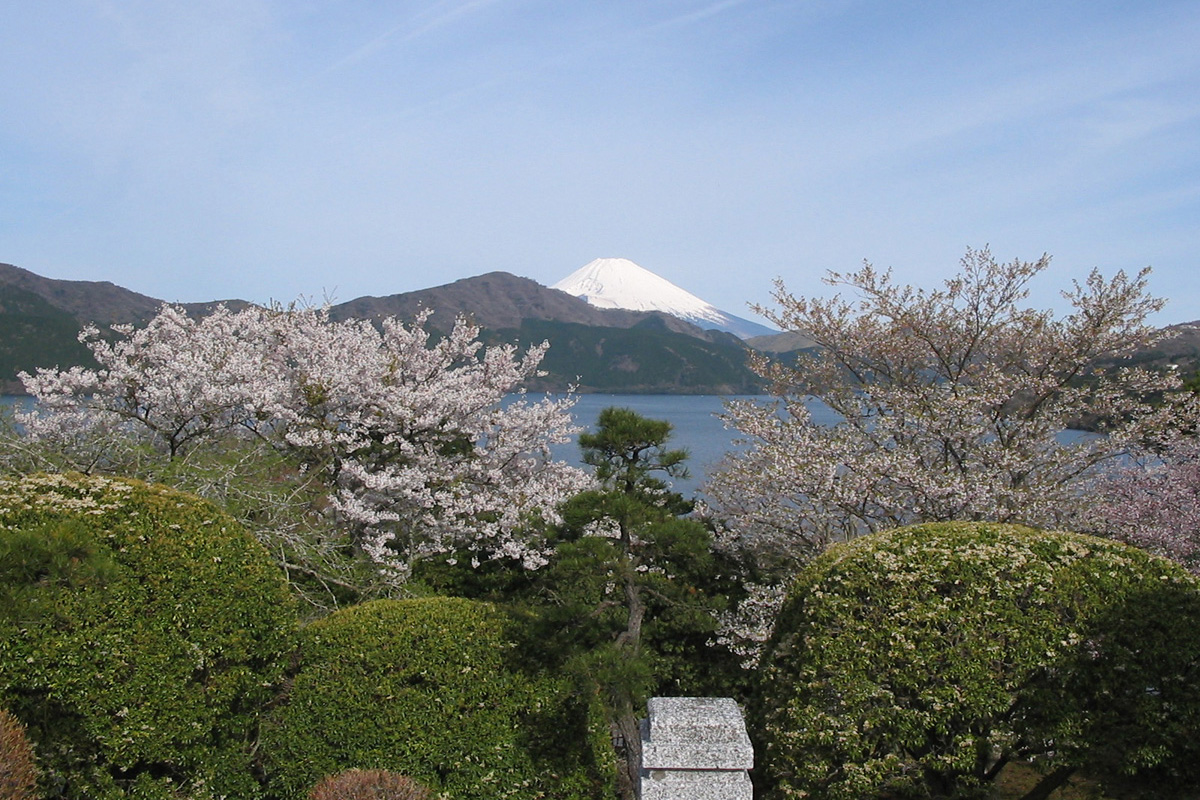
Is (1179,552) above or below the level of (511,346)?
below

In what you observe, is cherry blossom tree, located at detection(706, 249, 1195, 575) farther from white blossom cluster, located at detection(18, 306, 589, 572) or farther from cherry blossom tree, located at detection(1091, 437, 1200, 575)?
white blossom cluster, located at detection(18, 306, 589, 572)

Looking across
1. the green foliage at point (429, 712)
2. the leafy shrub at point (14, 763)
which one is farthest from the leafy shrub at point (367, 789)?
the leafy shrub at point (14, 763)

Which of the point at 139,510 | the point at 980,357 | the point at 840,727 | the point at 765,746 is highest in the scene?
the point at 980,357

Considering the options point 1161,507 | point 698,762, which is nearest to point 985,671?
point 698,762

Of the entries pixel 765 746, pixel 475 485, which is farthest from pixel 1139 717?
pixel 475 485

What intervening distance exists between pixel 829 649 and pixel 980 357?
24.6 feet

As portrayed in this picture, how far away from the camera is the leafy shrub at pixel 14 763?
4152 mm

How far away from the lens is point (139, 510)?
Result: 5246mm

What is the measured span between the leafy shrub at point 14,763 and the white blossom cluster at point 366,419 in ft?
14.8

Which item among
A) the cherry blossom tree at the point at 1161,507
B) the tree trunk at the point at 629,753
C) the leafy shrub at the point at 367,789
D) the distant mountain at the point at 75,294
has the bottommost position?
the tree trunk at the point at 629,753

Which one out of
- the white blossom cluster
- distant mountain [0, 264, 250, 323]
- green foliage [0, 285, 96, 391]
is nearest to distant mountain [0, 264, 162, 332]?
distant mountain [0, 264, 250, 323]

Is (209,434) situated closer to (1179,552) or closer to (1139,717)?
(1139,717)

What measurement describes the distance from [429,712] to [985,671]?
3639 mm

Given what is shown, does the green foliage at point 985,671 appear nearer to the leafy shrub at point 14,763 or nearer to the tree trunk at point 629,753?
the tree trunk at point 629,753
